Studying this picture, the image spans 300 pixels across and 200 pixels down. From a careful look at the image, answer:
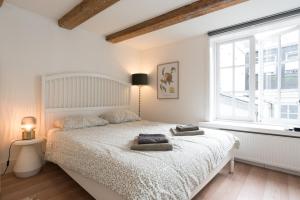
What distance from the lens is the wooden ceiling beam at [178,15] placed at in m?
2.07

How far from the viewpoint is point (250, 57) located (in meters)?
2.85

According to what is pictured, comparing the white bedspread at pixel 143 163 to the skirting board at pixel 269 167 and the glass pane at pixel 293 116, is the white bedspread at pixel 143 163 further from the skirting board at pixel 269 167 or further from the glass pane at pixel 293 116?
the glass pane at pixel 293 116

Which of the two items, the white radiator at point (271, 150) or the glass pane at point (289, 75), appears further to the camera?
the glass pane at point (289, 75)

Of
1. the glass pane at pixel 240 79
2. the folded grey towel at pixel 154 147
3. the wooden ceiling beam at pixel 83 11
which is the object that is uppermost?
the wooden ceiling beam at pixel 83 11

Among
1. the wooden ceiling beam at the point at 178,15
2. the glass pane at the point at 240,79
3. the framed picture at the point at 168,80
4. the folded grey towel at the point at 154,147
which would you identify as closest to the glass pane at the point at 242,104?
the glass pane at the point at 240,79

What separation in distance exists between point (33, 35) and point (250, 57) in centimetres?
337

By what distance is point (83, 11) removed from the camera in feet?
7.23

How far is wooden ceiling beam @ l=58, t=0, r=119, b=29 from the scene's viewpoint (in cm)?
202

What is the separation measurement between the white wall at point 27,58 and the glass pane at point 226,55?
2453mm

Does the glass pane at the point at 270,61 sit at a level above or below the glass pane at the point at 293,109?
above

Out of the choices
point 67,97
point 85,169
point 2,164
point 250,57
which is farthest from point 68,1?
point 250,57

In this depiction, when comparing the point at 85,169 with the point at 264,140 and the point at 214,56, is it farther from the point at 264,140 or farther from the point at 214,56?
the point at 214,56

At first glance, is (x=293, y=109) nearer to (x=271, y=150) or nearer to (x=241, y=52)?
(x=271, y=150)

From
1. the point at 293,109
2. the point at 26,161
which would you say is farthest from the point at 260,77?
the point at 26,161
